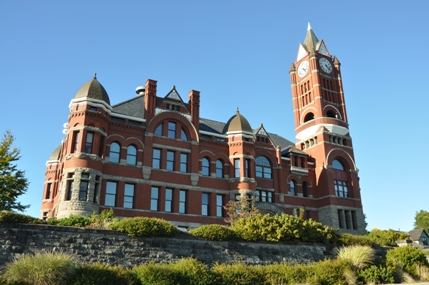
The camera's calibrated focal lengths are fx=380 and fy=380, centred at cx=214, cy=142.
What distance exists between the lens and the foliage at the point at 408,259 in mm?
23203

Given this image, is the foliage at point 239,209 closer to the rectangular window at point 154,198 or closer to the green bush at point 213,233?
the rectangular window at point 154,198

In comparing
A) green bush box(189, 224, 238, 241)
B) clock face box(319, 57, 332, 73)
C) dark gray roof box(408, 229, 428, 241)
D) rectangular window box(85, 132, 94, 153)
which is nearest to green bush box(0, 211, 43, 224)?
green bush box(189, 224, 238, 241)

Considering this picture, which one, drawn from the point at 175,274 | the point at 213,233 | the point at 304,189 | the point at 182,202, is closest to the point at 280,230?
the point at 213,233

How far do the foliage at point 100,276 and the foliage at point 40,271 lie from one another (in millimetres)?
459

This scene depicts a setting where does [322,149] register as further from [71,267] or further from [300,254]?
[71,267]

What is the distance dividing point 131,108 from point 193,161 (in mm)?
8109

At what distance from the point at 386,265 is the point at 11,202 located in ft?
91.3

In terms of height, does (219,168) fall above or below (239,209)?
above

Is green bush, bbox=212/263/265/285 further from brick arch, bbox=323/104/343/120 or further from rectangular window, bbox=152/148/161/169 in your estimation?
brick arch, bbox=323/104/343/120

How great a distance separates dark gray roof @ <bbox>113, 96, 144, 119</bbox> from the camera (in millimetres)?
36781

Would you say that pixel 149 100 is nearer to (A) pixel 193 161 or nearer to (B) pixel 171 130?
(B) pixel 171 130

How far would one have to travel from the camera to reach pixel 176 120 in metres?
38.1

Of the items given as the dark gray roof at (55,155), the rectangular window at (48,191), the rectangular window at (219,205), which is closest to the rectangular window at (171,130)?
the rectangular window at (219,205)

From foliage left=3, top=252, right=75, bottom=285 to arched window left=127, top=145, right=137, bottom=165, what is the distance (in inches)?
818
